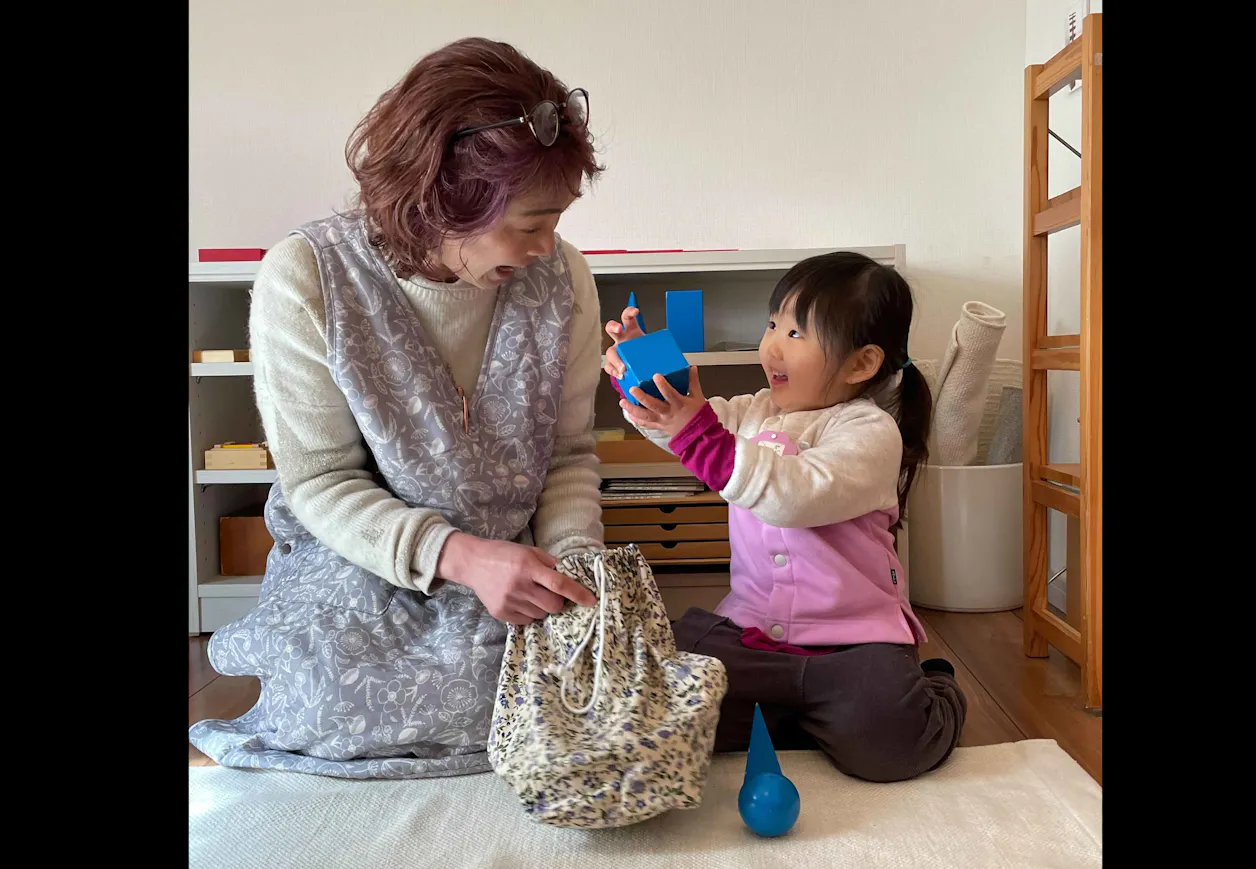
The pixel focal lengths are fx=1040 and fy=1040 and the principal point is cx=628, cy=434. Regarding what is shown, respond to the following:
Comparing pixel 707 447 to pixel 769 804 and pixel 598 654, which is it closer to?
pixel 598 654

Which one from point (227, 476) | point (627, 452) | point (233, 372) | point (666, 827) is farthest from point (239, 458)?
point (666, 827)

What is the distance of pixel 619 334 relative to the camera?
4.31 ft

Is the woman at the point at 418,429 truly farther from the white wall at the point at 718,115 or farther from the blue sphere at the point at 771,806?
the white wall at the point at 718,115

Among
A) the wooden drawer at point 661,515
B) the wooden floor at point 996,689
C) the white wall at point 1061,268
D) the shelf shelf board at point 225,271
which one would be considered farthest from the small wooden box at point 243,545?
the white wall at point 1061,268

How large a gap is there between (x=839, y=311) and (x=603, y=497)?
0.76 m

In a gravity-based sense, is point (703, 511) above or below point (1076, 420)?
below

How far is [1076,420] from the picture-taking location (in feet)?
6.60

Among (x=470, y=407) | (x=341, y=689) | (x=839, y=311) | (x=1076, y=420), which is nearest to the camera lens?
(x=341, y=689)

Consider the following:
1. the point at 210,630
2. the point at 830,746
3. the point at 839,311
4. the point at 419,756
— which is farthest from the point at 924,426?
the point at 210,630

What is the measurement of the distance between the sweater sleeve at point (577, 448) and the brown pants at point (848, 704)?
0.23 metres

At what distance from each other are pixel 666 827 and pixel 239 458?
48.8 inches

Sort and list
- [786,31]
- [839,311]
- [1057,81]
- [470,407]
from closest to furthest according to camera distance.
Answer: [470,407] < [839,311] < [1057,81] < [786,31]

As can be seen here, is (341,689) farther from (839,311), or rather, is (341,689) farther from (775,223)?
(775,223)

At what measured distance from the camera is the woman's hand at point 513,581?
1.13 metres
